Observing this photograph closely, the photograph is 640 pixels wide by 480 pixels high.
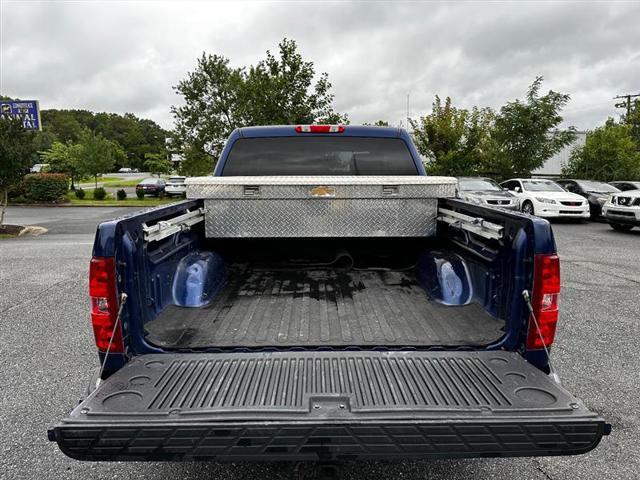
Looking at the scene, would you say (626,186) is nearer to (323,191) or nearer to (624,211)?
(624,211)

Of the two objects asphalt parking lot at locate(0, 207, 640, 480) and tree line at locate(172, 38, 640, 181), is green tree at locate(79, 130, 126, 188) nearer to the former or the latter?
tree line at locate(172, 38, 640, 181)

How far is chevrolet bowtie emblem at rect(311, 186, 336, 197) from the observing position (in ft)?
10.7

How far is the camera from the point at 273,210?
130 inches

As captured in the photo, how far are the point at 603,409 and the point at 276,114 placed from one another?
16022 millimetres

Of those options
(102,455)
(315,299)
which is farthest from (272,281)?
(102,455)

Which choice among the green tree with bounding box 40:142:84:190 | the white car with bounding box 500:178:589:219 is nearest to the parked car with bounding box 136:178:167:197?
the green tree with bounding box 40:142:84:190

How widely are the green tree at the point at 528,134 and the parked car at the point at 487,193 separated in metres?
6.89

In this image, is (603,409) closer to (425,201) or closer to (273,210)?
(425,201)

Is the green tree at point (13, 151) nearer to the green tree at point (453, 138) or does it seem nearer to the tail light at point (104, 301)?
the tail light at point (104, 301)

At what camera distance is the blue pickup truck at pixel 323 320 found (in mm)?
1695

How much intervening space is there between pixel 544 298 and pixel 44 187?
2620cm

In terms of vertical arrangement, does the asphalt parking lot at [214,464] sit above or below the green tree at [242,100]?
below

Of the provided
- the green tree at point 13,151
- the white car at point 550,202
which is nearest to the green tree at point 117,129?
the green tree at point 13,151

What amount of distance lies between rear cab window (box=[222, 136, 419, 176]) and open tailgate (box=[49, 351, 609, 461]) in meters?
2.51
